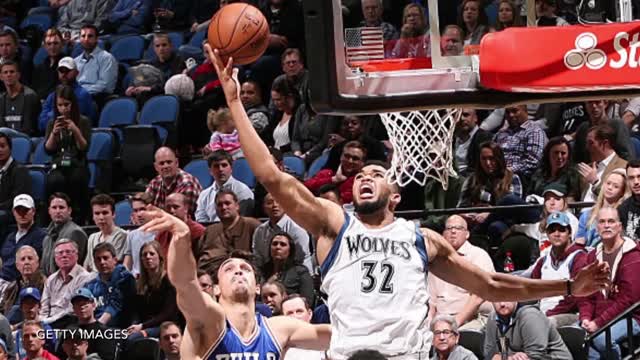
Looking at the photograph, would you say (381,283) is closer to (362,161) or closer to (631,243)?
(631,243)

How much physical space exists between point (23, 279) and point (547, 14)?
6.19m

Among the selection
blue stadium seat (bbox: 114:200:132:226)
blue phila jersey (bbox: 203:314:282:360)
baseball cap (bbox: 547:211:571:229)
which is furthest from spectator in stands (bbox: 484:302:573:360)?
blue stadium seat (bbox: 114:200:132:226)

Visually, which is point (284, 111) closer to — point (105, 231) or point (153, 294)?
point (105, 231)

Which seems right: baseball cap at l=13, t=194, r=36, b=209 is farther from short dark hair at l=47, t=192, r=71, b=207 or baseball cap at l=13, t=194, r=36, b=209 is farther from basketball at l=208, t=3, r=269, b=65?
basketball at l=208, t=3, r=269, b=65

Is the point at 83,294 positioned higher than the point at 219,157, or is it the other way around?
the point at 219,157

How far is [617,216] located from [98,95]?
7.25 m

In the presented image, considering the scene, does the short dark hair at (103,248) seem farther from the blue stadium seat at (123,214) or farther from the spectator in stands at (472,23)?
the spectator in stands at (472,23)

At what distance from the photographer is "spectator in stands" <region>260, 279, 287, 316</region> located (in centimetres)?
1061

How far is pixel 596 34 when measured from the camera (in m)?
7.23

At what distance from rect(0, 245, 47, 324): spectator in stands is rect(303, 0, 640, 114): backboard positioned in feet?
20.0

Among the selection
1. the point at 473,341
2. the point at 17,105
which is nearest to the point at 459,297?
the point at 473,341

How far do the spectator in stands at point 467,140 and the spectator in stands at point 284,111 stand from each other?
6.24ft

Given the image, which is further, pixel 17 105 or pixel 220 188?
pixel 17 105

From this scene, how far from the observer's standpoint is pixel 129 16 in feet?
56.1
